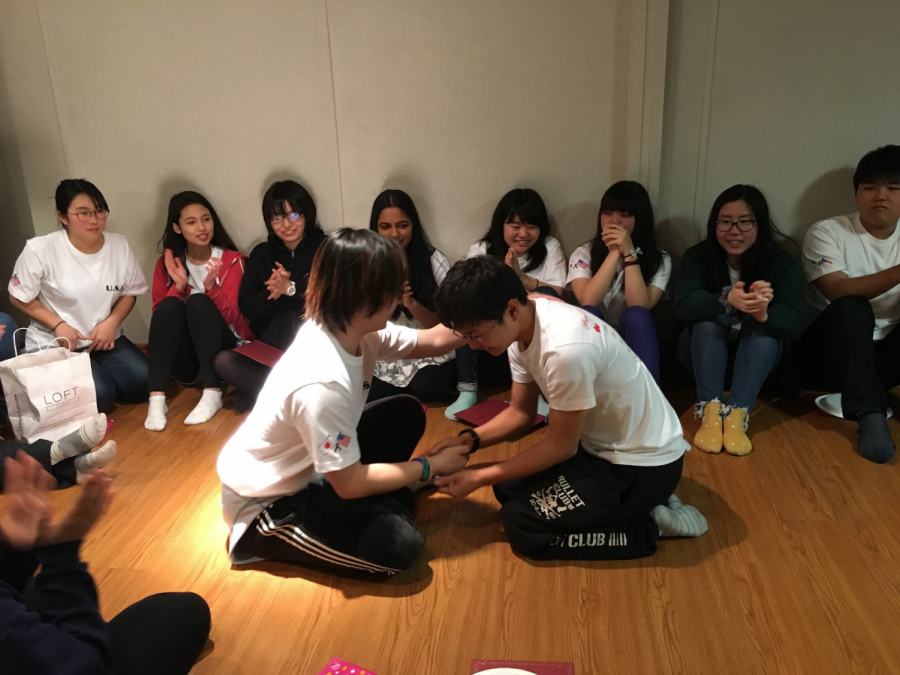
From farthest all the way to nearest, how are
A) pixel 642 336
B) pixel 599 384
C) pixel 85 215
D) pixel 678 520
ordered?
pixel 85 215 → pixel 642 336 → pixel 678 520 → pixel 599 384

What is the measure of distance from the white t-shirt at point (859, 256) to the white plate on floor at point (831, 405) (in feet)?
0.95

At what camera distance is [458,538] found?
71.9 inches

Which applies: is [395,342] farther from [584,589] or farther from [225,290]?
[225,290]

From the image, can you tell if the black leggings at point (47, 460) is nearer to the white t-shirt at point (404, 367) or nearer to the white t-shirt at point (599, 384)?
the white t-shirt at point (404, 367)

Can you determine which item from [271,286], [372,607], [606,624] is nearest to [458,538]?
[372,607]

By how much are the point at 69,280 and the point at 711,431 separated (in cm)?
256

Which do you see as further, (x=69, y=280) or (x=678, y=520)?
(x=69, y=280)

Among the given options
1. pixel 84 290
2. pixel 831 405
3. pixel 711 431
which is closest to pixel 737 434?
pixel 711 431

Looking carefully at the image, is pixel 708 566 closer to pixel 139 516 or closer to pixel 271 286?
pixel 139 516

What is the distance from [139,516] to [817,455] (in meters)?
2.16

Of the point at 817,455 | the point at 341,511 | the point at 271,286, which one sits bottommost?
the point at 817,455

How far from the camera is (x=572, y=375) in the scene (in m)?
1.50

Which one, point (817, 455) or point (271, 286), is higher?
point (271, 286)

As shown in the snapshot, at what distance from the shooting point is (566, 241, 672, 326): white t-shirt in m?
2.72
